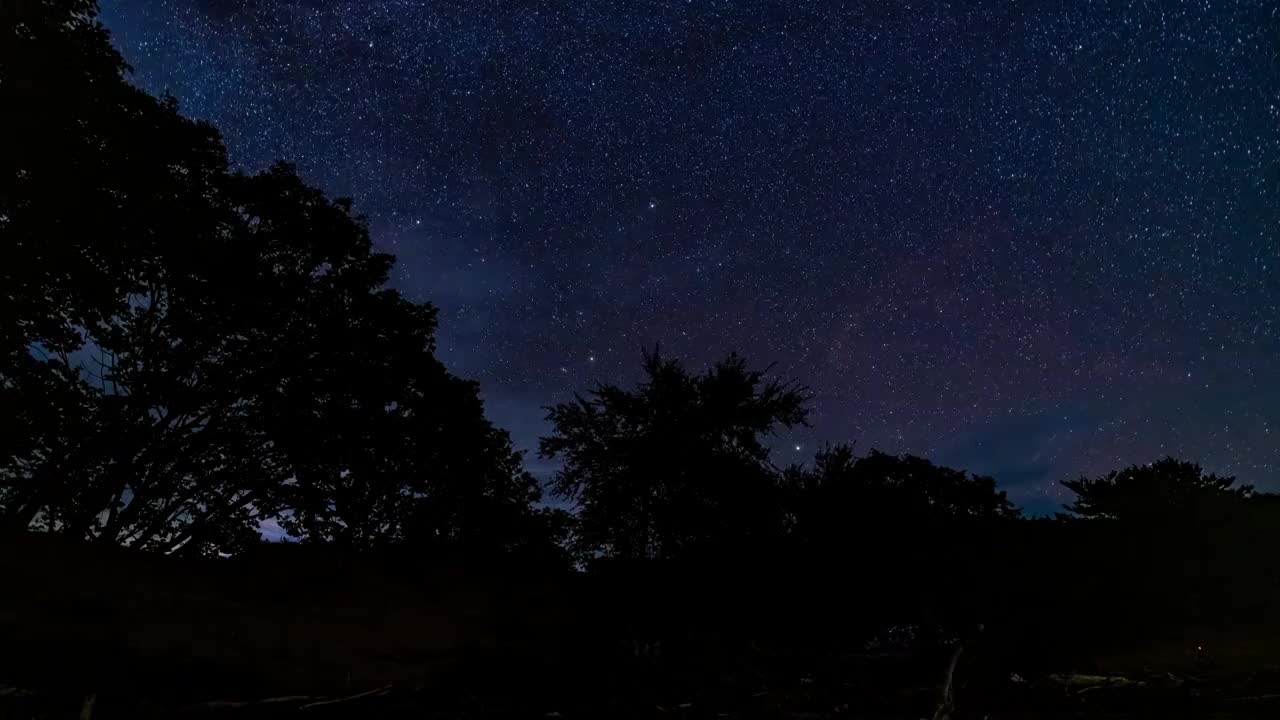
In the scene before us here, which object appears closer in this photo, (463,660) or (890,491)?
(463,660)

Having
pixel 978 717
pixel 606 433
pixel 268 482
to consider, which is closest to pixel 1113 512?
pixel 606 433

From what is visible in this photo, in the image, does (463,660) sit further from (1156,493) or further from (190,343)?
(1156,493)

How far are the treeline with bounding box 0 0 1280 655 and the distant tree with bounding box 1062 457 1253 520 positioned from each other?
212mm

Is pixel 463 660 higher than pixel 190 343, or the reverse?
pixel 190 343

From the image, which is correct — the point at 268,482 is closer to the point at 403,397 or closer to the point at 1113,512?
the point at 403,397

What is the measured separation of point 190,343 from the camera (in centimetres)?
1789

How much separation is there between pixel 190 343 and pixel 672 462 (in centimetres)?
1715

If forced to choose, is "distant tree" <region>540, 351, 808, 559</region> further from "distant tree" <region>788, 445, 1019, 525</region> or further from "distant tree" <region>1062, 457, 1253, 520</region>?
"distant tree" <region>1062, 457, 1253, 520</region>

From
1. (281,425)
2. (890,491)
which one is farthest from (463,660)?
(890,491)

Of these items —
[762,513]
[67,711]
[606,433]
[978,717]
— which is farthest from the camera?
[606,433]

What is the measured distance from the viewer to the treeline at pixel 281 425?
570 inches

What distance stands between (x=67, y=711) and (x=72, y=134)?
15581 mm

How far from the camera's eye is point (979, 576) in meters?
16.8

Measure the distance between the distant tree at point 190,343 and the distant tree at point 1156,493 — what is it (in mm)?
21810
